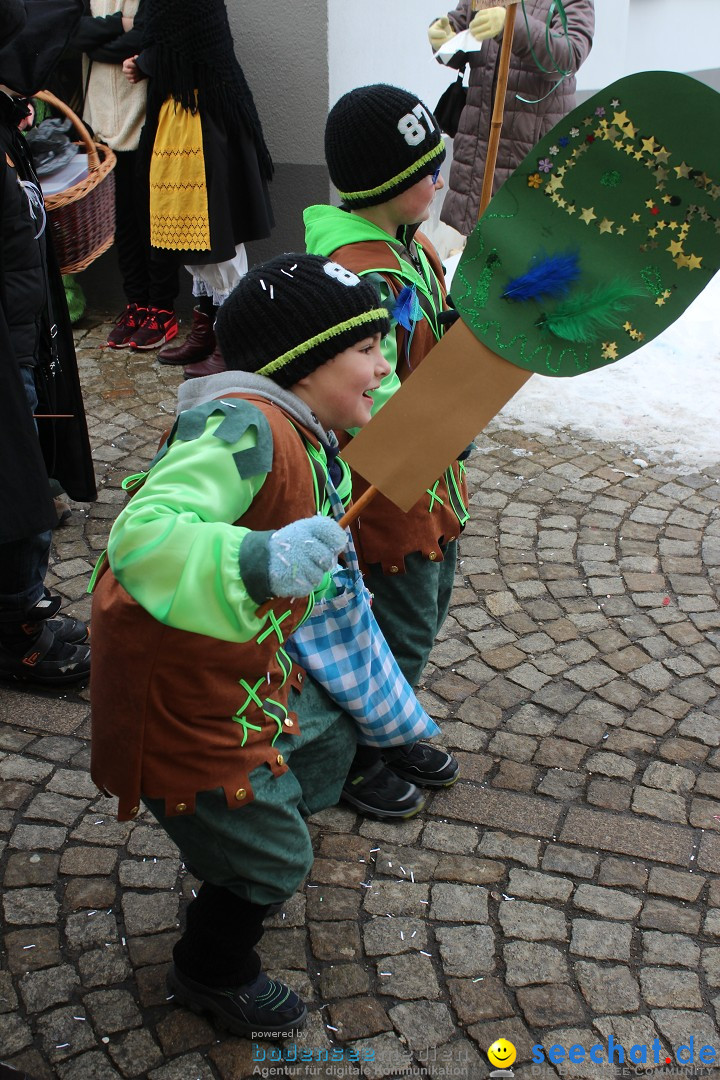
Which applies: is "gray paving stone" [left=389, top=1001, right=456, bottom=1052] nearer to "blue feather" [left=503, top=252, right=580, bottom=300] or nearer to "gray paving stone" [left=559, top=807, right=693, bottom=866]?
"gray paving stone" [left=559, top=807, right=693, bottom=866]

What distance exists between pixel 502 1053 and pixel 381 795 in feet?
2.63

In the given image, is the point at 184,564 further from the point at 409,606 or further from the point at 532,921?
the point at 532,921

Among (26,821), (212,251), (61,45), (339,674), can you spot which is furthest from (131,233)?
(339,674)

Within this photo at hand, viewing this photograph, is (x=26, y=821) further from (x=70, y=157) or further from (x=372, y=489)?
(x=70, y=157)

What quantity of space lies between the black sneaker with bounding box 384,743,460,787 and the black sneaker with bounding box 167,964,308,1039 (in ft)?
2.77

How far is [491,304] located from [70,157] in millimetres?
2873

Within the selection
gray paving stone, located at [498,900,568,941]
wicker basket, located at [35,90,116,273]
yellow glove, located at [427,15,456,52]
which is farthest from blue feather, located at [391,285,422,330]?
yellow glove, located at [427,15,456,52]

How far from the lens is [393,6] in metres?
6.19

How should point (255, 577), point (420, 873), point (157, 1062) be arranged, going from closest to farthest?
point (255, 577), point (157, 1062), point (420, 873)

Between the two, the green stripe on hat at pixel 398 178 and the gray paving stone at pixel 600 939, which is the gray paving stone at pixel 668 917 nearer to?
the gray paving stone at pixel 600 939

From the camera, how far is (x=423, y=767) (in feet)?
9.73

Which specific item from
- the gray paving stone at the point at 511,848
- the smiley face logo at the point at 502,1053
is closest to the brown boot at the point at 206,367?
the gray paving stone at the point at 511,848

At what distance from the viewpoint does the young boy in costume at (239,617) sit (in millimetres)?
1517

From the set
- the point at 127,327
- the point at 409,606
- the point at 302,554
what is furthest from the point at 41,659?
the point at 127,327
